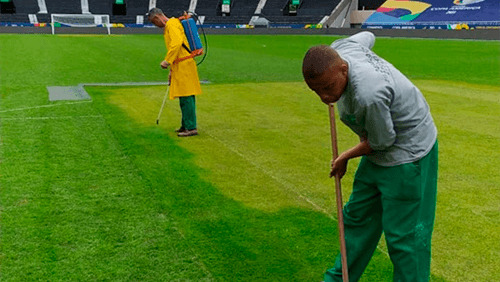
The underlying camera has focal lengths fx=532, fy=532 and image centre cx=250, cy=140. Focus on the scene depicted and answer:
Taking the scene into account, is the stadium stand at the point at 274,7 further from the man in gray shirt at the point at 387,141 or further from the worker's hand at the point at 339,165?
the man in gray shirt at the point at 387,141

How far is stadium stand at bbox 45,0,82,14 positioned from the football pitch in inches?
1892

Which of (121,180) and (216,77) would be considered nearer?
(121,180)

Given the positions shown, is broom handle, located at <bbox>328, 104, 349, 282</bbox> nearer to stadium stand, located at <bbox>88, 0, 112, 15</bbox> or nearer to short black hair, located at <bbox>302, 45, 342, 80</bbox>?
short black hair, located at <bbox>302, 45, 342, 80</bbox>

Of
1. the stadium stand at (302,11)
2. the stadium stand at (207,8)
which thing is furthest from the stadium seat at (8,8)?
the stadium stand at (302,11)

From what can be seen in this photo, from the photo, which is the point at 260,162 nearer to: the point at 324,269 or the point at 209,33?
the point at 324,269

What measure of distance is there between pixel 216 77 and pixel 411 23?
1571 inches

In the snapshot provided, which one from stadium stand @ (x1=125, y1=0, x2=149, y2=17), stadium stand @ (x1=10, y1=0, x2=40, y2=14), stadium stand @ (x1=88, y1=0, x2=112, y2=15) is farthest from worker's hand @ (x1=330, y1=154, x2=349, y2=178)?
stadium stand @ (x1=125, y1=0, x2=149, y2=17)

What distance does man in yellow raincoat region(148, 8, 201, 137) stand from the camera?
809 centimetres

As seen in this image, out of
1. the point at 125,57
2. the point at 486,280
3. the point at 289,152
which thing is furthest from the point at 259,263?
the point at 125,57

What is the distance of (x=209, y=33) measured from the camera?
49250 mm

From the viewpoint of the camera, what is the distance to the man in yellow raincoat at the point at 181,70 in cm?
809

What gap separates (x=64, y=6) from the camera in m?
56.9

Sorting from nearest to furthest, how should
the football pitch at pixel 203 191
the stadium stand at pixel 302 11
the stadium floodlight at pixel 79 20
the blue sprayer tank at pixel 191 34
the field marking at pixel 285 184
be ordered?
the football pitch at pixel 203 191 → the field marking at pixel 285 184 → the blue sprayer tank at pixel 191 34 → the stadium floodlight at pixel 79 20 → the stadium stand at pixel 302 11

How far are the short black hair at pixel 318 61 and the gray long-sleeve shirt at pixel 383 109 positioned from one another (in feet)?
0.48
